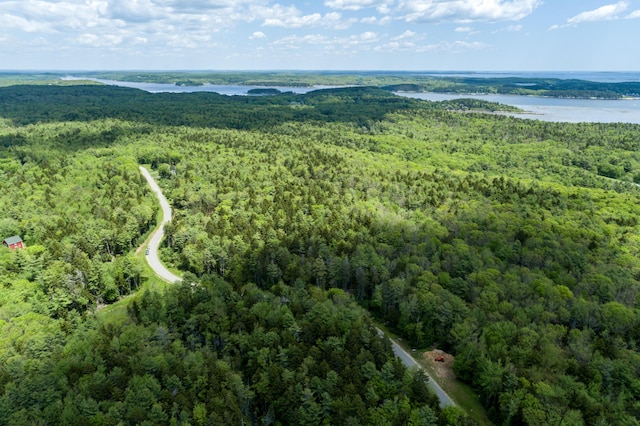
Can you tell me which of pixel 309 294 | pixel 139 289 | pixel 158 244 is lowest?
pixel 139 289

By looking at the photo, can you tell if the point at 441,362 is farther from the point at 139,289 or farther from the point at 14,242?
the point at 14,242

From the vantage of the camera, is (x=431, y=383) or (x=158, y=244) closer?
(x=431, y=383)

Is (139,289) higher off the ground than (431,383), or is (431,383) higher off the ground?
(139,289)

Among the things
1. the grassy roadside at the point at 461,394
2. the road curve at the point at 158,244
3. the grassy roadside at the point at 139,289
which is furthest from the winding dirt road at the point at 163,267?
the grassy roadside at the point at 139,289

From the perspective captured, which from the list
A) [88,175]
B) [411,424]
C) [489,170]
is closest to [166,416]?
[411,424]

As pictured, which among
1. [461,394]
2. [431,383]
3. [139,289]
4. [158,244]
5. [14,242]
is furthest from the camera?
[158,244]

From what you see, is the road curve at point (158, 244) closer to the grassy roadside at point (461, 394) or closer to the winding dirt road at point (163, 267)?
the winding dirt road at point (163, 267)

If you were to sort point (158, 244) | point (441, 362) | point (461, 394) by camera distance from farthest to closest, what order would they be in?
1. point (158, 244)
2. point (441, 362)
3. point (461, 394)

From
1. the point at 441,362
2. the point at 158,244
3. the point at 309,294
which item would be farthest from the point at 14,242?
the point at 441,362
